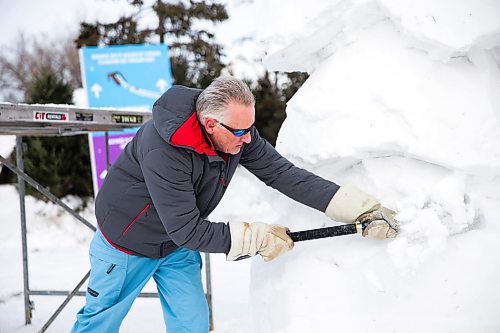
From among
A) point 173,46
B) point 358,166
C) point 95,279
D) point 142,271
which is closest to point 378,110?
point 358,166

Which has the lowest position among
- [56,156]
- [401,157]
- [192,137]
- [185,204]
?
[56,156]

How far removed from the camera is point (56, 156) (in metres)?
7.03

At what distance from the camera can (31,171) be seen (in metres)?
6.98

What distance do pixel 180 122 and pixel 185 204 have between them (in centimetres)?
31

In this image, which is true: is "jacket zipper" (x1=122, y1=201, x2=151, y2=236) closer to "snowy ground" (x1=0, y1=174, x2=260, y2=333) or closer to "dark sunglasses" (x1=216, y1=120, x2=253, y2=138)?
"dark sunglasses" (x1=216, y1=120, x2=253, y2=138)

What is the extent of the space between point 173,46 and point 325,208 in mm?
7930

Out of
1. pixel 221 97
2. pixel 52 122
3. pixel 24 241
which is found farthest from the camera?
pixel 24 241

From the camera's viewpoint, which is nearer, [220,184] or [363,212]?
[363,212]

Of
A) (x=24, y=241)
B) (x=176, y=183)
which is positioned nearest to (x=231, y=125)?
(x=176, y=183)

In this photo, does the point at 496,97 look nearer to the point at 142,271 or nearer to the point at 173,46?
the point at 142,271

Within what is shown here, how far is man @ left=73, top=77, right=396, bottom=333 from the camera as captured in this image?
73.3 inches

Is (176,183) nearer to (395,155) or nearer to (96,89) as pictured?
(395,155)

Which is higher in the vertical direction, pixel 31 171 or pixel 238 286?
pixel 31 171

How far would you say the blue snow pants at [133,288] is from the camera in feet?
7.25
